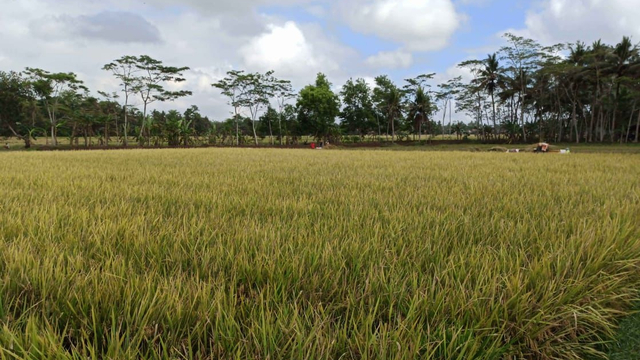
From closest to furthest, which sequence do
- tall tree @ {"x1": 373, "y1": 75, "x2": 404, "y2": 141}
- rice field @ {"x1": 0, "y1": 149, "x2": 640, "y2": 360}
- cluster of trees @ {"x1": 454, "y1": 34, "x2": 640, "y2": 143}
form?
rice field @ {"x1": 0, "y1": 149, "x2": 640, "y2": 360} → cluster of trees @ {"x1": 454, "y1": 34, "x2": 640, "y2": 143} → tall tree @ {"x1": 373, "y1": 75, "x2": 404, "y2": 141}

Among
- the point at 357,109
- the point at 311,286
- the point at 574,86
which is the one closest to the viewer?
the point at 311,286

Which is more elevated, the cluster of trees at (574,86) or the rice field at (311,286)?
the cluster of trees at (574,86)

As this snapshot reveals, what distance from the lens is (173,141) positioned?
95.6 feet

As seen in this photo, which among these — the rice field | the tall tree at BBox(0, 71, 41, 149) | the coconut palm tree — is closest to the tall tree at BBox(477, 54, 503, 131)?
the coconut palm tree

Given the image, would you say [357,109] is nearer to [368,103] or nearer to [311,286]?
[368,103]

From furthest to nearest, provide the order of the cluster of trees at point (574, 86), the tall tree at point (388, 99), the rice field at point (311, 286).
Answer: the tall tree at point (388, 99)
the cluster of trees at point (574, 86)
the rice field at point (311, 286)

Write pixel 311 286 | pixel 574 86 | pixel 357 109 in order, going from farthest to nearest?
1. pixel 357 109
2. pixel 574 86
3. pixel 311 286

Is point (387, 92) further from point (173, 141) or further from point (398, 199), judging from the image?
point (398, 199)

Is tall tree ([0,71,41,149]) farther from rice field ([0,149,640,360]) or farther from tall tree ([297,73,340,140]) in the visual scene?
rice field ([0,149,640,360])

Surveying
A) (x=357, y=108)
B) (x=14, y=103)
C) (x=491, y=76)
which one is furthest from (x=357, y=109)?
(x=14, y=103)

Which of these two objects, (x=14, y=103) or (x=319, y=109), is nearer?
(x=14, y=103)

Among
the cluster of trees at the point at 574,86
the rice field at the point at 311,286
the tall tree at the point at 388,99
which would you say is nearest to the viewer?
the rice field at the point at 311,286

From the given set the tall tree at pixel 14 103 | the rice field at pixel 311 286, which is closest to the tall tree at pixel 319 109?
the tall tree at pixel 14 103

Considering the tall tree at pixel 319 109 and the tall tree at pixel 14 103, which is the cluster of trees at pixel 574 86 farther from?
the tall tree at pixel 14 103
